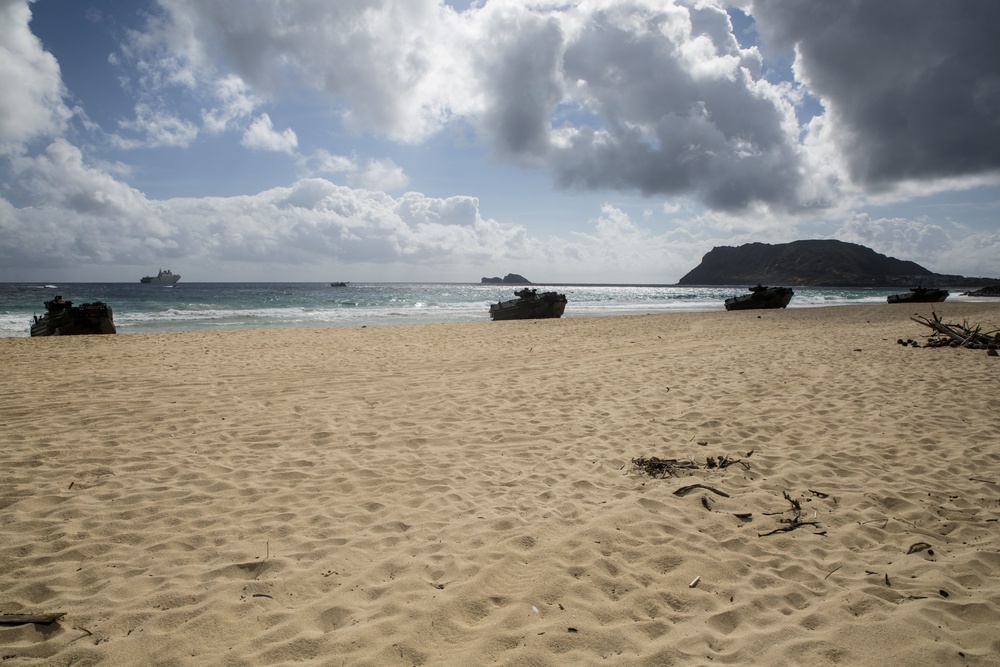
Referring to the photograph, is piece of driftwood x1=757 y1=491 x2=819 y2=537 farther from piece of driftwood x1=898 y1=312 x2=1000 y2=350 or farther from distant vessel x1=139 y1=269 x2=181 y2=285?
distant vessel x1=139 y1=269 x2=181 y2=285

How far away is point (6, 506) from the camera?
388 cm

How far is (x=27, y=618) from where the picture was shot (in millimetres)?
2584

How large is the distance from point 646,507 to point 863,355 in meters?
9.79

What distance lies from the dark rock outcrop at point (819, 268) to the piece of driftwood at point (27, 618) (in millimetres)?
145001

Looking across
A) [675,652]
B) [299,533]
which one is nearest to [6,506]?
[299,533]

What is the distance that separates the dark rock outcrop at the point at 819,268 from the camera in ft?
414

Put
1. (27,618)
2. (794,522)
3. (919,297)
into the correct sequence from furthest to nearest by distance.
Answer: (919,297), (794,522), (27,618)

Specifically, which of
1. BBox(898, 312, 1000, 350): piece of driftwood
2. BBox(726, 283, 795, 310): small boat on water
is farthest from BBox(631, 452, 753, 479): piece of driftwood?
BBox(726, 283, 795, 310): small boat on water

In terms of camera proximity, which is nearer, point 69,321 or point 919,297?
point 69,321

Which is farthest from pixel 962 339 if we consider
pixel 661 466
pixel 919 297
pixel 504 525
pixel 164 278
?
pixel 164 278

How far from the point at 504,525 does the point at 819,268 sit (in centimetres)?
16964

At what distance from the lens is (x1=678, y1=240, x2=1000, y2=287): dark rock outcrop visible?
414 feet

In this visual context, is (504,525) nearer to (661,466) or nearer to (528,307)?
(661,466)

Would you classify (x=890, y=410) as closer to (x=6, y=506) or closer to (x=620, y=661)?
(x=620, y=661)
